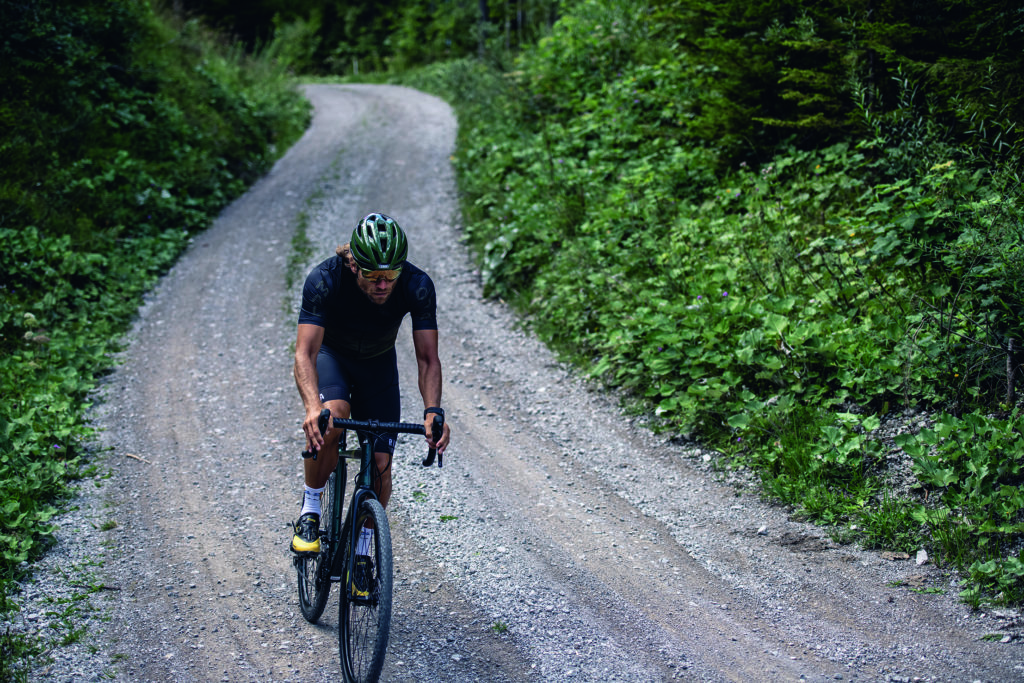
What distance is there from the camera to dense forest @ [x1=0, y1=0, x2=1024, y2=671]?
16.7 ft

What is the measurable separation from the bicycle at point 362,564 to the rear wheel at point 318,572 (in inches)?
0.4

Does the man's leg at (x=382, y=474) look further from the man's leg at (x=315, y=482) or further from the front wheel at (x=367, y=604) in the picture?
the front wheel at (x=367, y=604)

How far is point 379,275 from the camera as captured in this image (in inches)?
153

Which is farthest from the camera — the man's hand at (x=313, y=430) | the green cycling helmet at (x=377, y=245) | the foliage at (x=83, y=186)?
the foliage at (x=83, y=186)

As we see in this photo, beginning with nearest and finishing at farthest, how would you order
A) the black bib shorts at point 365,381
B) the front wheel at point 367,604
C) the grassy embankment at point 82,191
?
1. the front wheel at point 367,604
2. the black bib shorts at point 365,381
3. the grassy embankment at point 82,191

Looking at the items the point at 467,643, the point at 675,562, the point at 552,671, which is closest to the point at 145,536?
the point at 467,643

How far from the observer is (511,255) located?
408 inches

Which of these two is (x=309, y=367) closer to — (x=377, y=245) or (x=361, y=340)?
(x=361, y=340)

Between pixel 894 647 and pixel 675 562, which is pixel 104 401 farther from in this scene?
pixel 894 647

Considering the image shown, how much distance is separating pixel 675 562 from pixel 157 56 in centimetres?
1579

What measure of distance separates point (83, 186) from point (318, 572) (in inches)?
387

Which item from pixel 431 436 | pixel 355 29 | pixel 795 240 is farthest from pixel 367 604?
pixel 355 29

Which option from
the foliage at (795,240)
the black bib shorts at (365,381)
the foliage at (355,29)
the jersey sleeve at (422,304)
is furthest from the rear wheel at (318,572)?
the foliage at (355,29)

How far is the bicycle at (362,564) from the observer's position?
133 inches
